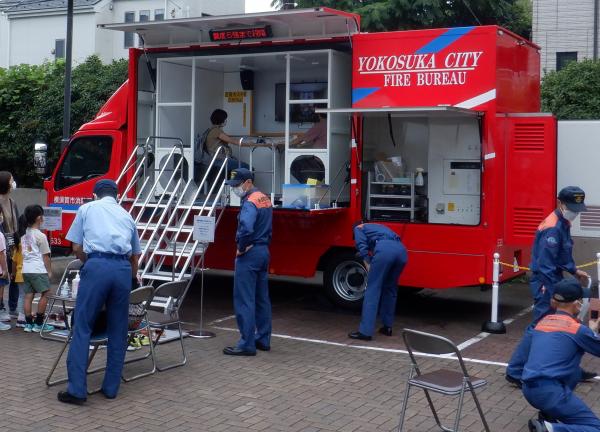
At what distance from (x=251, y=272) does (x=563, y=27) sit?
20.7m

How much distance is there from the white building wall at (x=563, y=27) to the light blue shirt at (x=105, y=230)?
69.3ft

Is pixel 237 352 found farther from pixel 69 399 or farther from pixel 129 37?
pixel 129 37

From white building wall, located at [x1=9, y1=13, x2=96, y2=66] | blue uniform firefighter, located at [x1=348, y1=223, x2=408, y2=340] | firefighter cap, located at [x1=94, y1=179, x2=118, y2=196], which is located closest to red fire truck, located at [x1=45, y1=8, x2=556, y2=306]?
blue uniform firefighter, located at [x1=348, y1=223, x2=408, y2=340]

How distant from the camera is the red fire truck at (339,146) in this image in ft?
→ 34.1

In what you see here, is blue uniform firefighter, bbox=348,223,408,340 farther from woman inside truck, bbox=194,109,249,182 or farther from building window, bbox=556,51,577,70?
building window, bbox=556,51,577,70

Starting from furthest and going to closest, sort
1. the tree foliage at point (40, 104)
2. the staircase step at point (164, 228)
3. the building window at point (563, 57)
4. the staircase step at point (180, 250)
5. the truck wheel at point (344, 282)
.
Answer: the building window at point (563, 57), the tree foliage at point (40, 104), the truck wheel at point (344, 282), the staircase step at point (164, 228), the staircase step at point (180, 250)

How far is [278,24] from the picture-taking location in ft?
36.6

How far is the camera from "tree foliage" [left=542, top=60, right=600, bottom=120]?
16797mm

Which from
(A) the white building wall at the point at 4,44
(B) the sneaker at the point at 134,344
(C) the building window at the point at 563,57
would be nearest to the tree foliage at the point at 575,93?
(C) the building window at the point at 563,57

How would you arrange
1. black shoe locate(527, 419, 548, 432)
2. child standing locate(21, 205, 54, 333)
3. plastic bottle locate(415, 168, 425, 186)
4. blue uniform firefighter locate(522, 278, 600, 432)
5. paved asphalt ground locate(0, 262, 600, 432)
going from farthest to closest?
plastic bottle locate(415, 168, 425, 186) → child standing locate(21, 205, 54, 333) → paved asphalt ground locate(0, 262, 600, 432) → black shoe locate(527, 419, 548, 432) → blue uniform firefighter locate(522, 278, 600, 432)

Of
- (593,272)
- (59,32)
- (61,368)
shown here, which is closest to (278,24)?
(61,368)

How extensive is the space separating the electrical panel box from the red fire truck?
0.02m

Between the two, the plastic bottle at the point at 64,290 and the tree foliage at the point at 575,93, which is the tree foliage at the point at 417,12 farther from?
the plastic bottle at the point at 64,290

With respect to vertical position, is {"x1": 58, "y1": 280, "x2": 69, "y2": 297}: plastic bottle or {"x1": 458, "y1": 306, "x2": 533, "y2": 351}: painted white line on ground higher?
{"x1": 58, "y1": 280, "x2": 69, "y2": 297}: plastic bottle
